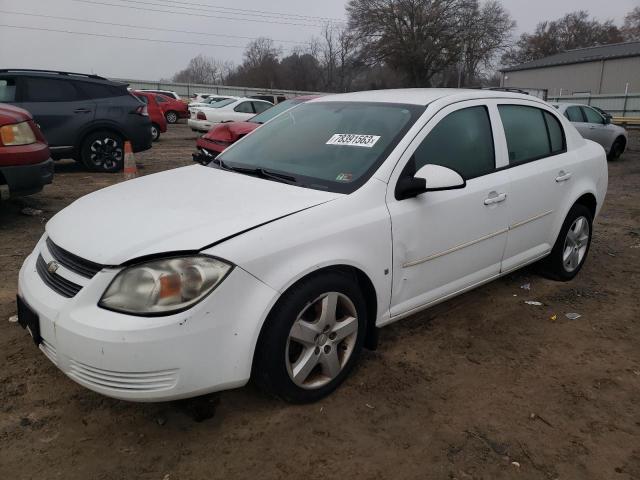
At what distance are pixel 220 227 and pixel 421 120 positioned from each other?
147 centimetres

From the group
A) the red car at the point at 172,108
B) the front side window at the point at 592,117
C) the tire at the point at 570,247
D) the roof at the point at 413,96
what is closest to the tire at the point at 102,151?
the roof at the point at 413,96

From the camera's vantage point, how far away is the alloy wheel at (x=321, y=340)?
2528 mm

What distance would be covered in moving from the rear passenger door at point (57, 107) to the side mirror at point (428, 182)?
7.50m

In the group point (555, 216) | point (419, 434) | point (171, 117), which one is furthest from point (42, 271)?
point (171, 117)

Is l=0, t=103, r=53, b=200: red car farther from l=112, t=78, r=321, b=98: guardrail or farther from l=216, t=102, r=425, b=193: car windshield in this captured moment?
l=112, t=78, r=321, b=98: guardrail

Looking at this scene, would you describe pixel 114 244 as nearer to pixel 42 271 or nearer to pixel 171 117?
pixel 42 271

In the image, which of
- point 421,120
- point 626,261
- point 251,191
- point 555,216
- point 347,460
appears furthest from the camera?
point 626,261

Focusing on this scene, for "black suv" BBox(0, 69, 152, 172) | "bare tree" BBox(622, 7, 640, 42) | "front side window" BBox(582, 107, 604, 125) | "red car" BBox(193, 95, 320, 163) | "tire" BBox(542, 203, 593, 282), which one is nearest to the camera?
"tire" BBox(542, 203, 593, 282)

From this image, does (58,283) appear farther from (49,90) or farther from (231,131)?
(49,90)

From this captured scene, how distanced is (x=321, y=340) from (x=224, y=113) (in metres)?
15.5

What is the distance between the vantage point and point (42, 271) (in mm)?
2590

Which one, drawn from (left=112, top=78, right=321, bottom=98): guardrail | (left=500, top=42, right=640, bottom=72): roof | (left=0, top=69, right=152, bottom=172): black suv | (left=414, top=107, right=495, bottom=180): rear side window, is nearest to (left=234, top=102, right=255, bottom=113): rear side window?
(left=0, top=69, right=152, bottom=172): black suv

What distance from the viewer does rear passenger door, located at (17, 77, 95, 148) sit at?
8.36 meters

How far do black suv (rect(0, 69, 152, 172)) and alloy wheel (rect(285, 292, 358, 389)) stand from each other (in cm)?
759
